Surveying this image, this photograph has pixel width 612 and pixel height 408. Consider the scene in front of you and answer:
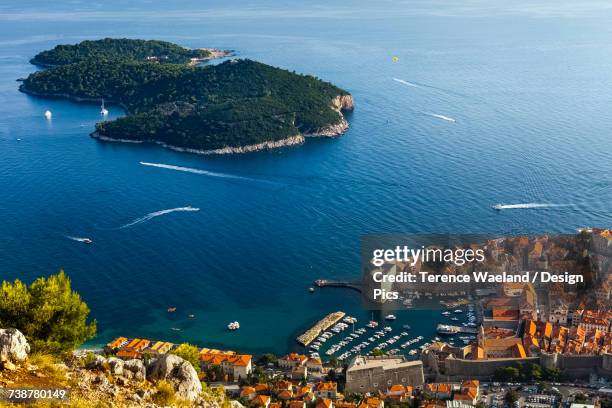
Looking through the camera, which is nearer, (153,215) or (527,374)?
(527,374)

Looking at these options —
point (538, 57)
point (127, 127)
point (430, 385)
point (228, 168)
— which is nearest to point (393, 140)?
point (228, 168)

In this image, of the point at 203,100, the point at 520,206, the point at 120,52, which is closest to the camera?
the point at 520,206

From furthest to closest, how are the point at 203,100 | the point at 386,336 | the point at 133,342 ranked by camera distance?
the point at 203,100 < the point at 386,336 < the point at 133,342

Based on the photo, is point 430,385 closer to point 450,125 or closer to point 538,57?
point 450,125

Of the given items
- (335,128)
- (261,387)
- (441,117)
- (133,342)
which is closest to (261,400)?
(261,387)

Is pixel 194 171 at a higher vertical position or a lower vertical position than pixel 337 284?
A: higher

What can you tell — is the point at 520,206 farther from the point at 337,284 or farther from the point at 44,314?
the point at 44,314

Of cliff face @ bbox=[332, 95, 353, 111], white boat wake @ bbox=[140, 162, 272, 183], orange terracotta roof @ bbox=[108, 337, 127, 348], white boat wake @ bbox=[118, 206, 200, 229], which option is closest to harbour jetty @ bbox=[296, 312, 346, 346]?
orange terracotta roof @ bbox=[108, 337, 127, 348]
